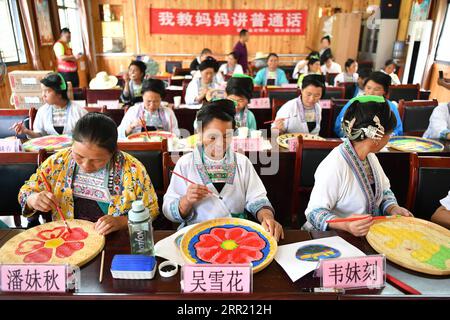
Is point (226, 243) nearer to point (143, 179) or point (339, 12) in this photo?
point (143, 179)

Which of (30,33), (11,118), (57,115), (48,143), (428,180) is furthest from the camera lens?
(30,33)

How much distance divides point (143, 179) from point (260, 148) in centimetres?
105

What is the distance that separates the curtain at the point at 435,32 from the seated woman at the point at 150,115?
6.14 m

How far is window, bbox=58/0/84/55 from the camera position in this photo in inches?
289

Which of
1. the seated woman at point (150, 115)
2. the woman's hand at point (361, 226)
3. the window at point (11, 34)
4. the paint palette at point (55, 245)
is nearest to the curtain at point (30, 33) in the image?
the window at point (11, 34)

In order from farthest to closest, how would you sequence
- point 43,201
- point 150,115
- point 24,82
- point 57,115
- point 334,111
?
1. point 24,82
2. point 334,111
3. point 150,115
4. point 57,115
5. point 43,201

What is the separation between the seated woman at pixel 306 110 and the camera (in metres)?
2.84

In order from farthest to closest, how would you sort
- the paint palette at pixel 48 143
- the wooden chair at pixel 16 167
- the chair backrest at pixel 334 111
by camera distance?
1. the chair backrest at pixel 334 111
2. the paint palette at pixel 48 143
3. the wooden chair at pixel 16 167

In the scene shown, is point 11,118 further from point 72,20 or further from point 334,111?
point 72,20

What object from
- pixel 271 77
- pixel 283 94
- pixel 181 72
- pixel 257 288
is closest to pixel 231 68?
pixel 271 77

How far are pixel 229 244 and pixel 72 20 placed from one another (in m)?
8.47

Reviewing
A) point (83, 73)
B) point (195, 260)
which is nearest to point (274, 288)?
point (195, 260)

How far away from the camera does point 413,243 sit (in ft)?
3.72

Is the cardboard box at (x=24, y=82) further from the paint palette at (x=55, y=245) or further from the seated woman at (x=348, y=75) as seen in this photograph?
the seated woman at (x=348, y=75)
